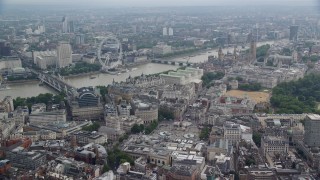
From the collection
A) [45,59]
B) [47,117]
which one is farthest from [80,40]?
[47,117]

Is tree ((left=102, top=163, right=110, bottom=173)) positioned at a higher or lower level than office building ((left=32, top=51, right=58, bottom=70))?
lower

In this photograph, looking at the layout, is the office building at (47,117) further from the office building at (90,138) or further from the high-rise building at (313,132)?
the high-rise building at (313,132)

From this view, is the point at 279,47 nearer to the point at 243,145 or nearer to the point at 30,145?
the point at 243,145

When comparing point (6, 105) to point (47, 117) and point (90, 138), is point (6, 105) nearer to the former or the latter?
point (47, 117)

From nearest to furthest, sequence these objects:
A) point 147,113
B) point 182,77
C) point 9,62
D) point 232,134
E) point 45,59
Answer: point 232,134
point 147,113
point 182,77
point 9,62
point 45,59

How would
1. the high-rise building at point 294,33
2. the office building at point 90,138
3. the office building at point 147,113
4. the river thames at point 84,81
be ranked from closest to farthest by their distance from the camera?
the office building at point 90,138 < the office building at point 147,113 < the river thames at point 84,81 < the high-rise building at point 294,33

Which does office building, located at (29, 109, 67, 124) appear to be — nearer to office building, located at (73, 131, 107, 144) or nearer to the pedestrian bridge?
office building, located at (73, 131, 107, 144)

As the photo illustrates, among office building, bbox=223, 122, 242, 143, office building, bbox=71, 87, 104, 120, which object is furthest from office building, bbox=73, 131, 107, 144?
office building, bbox=223, 122, 242, 143

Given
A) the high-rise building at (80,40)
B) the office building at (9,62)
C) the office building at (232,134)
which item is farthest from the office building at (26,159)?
the high-rise building at (80,40)
